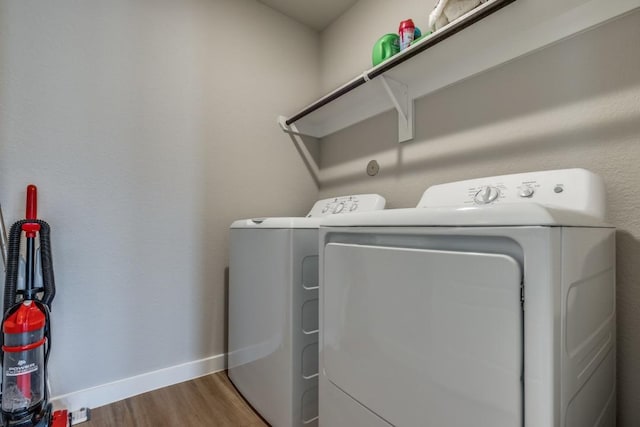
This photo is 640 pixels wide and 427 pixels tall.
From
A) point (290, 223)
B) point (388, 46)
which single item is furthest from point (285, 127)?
point (290, 223)

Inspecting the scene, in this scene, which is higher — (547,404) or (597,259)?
(597,259)

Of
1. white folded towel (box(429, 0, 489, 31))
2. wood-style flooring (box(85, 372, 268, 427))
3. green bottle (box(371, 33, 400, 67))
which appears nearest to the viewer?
white folded towel (box(429, 0, 489, 31))

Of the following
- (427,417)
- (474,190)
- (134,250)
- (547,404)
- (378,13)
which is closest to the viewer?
(547,404)

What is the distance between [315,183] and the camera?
2.26m

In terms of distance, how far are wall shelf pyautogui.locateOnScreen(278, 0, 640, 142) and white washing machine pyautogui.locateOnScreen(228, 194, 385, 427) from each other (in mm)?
829

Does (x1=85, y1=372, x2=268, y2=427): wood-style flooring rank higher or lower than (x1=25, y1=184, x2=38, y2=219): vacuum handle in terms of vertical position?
lower

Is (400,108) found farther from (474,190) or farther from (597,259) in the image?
(597,259)

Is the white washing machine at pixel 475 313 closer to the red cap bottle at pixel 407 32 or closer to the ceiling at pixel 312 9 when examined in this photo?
the red cap bottle at pixel 407 32

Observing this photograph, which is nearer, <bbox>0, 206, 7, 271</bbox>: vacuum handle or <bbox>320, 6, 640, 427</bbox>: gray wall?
<bbox>320, 6, 640, 427</bbox>: gray wall

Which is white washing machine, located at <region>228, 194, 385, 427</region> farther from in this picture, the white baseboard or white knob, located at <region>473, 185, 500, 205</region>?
white knob, located at <region>473, 185, 500, 205</region>

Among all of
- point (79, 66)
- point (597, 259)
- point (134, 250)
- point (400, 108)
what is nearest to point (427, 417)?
point (597, 259)

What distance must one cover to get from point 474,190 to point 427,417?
2.68 ft

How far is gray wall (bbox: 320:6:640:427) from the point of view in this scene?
906 millimetres

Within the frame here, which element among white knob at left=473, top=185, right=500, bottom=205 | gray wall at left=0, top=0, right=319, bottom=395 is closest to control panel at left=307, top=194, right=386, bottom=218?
gray wall at left=0, top=0, right=319, bottom=395
